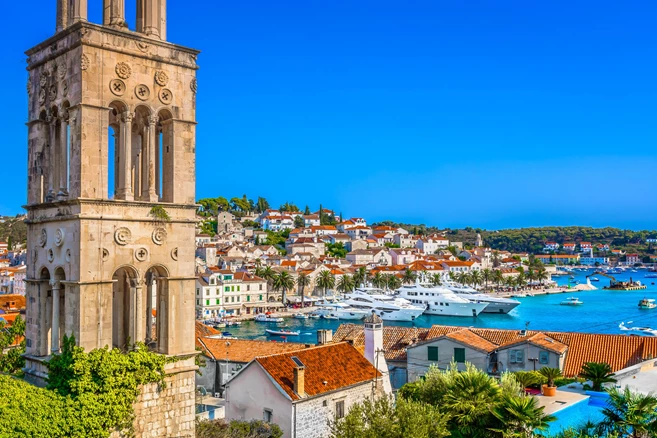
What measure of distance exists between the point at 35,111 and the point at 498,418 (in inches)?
481

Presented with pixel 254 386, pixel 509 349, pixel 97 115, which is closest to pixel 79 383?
pixel 97 115

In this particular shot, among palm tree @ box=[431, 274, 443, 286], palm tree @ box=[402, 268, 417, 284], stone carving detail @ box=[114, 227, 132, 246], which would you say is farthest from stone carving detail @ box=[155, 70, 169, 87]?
palm tree @ box=[402, 268, 417, 284]

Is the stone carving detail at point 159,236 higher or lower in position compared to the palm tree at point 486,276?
higher

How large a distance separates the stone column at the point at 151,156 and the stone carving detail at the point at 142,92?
450 millimetres

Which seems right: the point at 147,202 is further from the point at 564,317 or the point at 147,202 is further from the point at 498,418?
the point at 564,317

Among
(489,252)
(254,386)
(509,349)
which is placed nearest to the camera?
(254,386)

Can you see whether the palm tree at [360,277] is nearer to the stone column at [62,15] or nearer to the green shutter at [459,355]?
the green shutter at [459,355]

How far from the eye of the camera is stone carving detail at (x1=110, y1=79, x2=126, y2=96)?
14.0 meters

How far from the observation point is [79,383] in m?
12.9

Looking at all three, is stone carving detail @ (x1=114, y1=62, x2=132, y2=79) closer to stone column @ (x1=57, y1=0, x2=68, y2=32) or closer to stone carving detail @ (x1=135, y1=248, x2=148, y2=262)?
stone column @ (x1=57, y1=0, x2=68, y2=32)

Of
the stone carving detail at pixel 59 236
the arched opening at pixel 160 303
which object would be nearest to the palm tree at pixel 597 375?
the arched opening at pixel 160 303

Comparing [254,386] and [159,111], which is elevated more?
[159,111]

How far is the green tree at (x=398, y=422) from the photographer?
15.5 m

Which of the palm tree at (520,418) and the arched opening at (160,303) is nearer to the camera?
the palm tree at (520,418)
